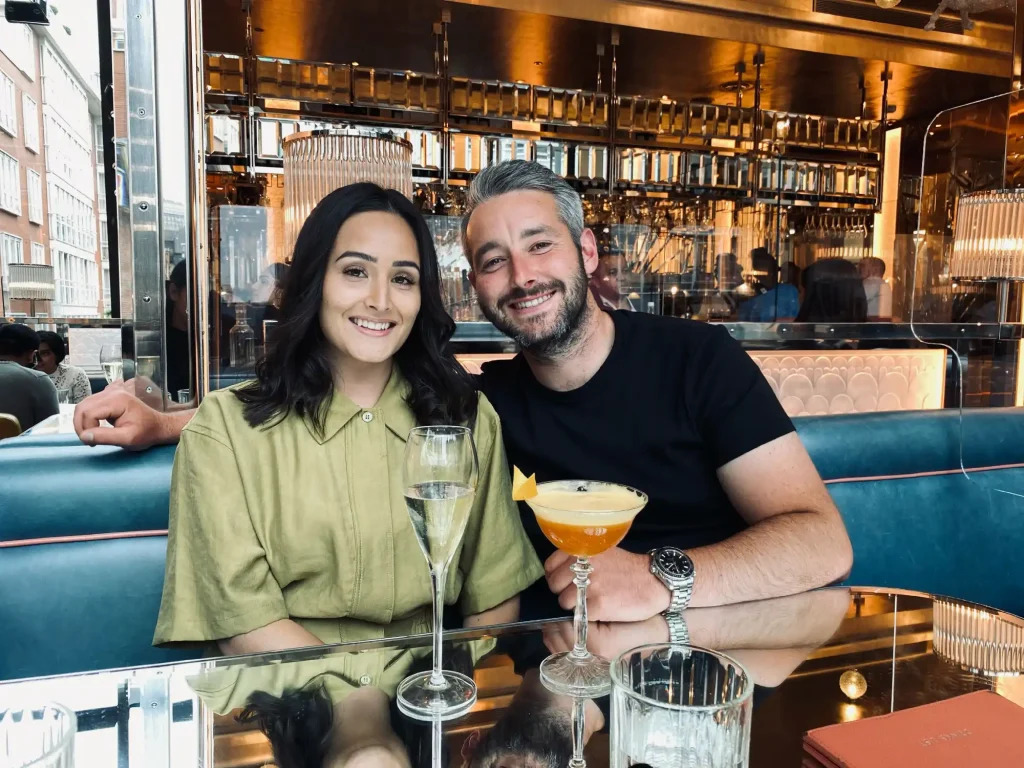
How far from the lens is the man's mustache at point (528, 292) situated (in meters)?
1.92

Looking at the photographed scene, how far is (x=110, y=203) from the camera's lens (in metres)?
2.24

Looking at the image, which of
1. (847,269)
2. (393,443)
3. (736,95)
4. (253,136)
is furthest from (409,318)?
(736,95)

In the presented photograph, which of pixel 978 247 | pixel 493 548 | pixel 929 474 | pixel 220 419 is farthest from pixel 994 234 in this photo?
pixel 220 419

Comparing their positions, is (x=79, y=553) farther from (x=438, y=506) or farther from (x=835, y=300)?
(x=835, y=300)

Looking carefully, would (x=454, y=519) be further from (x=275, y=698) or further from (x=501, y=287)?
(x=501, y=287)

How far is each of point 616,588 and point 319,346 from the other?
0.79 metres

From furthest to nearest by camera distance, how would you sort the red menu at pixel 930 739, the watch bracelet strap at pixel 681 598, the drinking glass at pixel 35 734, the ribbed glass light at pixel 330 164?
the ribbed glass light at pixel 330 164 → the watch bracelet strap at pixel 681 598 → the red menu at pixel 930 739 → the drinking glass at pixel 35 734

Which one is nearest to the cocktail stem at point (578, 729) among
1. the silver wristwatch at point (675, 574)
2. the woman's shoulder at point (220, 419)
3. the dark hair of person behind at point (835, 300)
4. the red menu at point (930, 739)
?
the red menu at point (930, 739)

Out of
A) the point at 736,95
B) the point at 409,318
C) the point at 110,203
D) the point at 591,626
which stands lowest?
the point at 591,626

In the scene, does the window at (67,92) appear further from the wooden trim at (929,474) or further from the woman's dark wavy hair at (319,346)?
the wooden trim at (929,474)

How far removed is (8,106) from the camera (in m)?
2.86

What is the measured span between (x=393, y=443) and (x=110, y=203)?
134 centimetres

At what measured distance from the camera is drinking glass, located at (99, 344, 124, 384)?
7.66ft

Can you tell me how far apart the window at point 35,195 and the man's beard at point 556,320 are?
5.89 ft
